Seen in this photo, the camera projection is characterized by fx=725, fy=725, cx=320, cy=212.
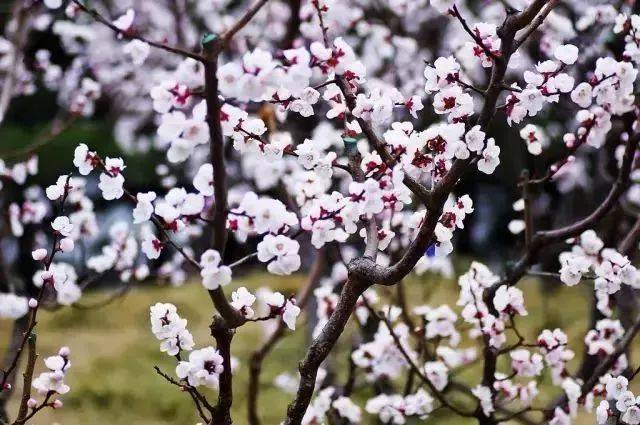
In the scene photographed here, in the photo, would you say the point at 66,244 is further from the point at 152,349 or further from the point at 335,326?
the point at 152,349

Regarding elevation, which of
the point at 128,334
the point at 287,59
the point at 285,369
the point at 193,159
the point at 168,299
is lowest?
the point at 287,59

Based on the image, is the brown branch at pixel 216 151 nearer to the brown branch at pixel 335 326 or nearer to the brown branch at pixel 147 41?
the brown branch at pixel 147 41

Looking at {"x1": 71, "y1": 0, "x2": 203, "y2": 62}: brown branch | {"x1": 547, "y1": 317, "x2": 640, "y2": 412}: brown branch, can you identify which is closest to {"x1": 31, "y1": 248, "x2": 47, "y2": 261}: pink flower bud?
{"x1": 71, "y1": 0, "x2": 203, "y2": 62}: brown branch

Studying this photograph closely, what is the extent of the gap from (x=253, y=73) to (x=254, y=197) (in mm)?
299

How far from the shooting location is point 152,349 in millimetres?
6773

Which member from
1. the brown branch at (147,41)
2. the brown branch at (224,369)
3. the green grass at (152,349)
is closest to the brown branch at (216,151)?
the brown branch at (147,41)

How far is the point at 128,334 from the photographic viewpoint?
7.48 meters

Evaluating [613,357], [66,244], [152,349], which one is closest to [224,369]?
[66,244]

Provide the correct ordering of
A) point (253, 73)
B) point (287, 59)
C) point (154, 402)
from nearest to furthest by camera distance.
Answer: point (253, 73) → point (287, 59) → point (154, 402)

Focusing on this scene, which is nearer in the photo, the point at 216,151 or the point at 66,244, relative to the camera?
the point at 216,151

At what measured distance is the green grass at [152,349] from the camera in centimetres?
542

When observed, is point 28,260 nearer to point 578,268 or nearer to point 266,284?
point 266,284

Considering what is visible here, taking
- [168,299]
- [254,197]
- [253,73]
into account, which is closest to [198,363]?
[254,197]

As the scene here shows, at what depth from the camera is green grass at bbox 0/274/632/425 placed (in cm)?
542
